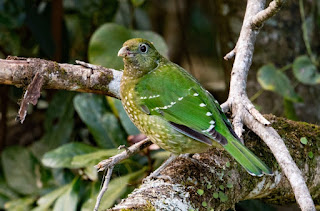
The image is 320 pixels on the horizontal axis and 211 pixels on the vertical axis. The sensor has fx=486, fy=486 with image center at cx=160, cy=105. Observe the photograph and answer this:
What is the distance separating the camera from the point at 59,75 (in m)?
2.57

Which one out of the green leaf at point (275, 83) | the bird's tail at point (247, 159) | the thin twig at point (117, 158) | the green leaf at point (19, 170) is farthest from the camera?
the green leaf at point (19, 170)

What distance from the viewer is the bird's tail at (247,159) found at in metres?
2.15

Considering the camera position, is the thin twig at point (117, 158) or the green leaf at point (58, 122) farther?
the green leaf at point (58, 122)

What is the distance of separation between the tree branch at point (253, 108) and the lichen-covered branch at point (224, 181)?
17 centimetres

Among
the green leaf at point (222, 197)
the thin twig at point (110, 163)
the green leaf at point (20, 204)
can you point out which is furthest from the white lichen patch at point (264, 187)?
the green leaf at point (20, 204)

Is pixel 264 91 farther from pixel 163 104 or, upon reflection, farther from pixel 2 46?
pixel 2 46

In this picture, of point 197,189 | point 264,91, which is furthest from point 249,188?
point 264,91

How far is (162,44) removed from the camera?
12.6 ft

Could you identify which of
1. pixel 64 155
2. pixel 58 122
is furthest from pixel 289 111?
pixel 58 122

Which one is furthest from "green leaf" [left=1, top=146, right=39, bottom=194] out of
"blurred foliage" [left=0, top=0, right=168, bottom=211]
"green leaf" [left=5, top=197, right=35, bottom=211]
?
"green leaf" [left=5, top=197, right=35, bottom=211]

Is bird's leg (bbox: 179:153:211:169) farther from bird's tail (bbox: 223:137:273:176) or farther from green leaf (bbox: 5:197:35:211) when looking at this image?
green leaf (bbox: 5:197:35:211)

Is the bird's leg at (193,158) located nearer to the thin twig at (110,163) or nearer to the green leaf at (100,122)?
the thin twig at (110,163)

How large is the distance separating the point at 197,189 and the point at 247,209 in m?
1.48

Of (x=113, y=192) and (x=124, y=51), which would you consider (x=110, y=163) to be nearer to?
(x=124, y=51)
